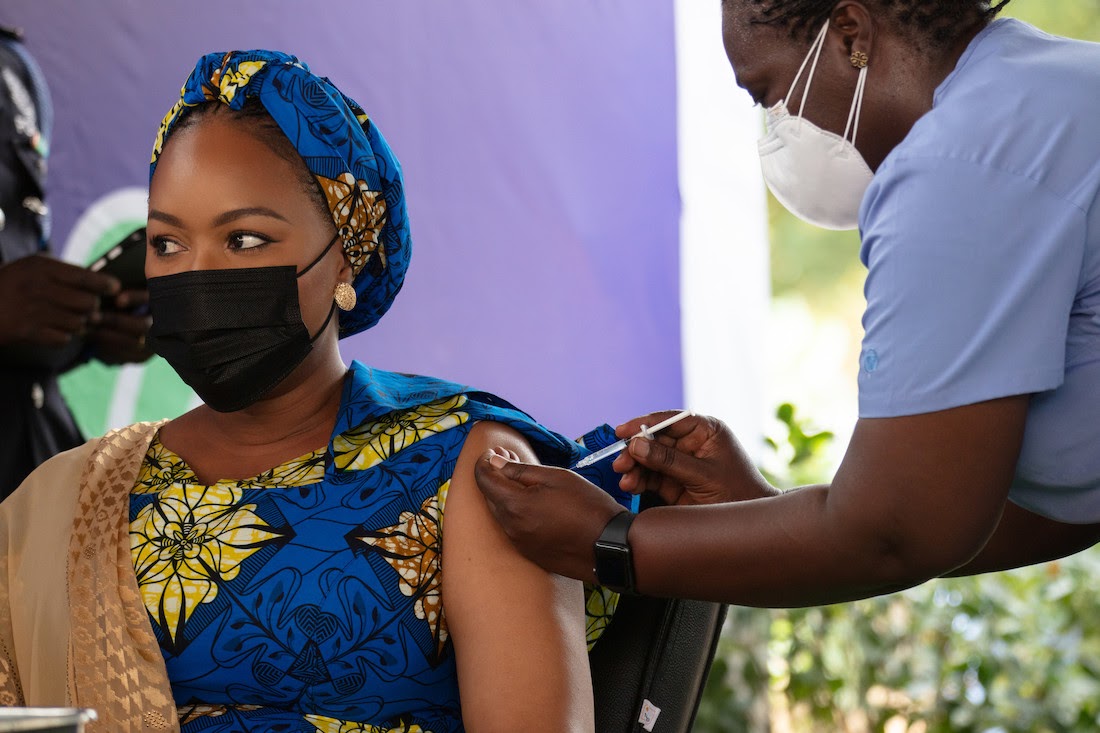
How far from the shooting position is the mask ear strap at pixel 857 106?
149 centimetres

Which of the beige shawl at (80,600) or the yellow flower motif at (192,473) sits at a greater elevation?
the yellow flower motif at (192,473)

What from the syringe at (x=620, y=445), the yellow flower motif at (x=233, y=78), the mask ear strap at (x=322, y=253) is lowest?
the syringe at (x=620, y=445)

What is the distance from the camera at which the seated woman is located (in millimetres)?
1622

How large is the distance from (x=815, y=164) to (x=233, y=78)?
90 cm

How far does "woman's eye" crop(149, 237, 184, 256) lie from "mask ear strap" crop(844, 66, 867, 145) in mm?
1007

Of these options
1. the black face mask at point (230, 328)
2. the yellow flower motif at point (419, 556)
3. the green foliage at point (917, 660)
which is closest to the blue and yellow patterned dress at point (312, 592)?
the yellow flower motif at point (419, 556)

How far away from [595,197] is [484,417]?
7.40 ft

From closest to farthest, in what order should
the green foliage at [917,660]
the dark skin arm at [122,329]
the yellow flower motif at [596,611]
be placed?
the yellow flower motif at [596,611] < the dark skin arm at [122,329] < the green foliage at [917,660]

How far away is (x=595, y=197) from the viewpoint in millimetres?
3967

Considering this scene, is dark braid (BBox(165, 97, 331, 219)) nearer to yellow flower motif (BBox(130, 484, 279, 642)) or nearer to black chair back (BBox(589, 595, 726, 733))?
yellow flower motif (BBox(130, 484, 279, 642))

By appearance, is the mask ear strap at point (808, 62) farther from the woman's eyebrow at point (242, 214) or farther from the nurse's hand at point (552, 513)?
the woman's eyebrow at point (242, 214)

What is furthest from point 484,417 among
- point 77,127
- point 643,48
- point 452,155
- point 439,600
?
point 643,48

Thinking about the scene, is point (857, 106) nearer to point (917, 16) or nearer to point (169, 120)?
point (917, 16)

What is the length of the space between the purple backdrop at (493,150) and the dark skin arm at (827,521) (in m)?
1.72
